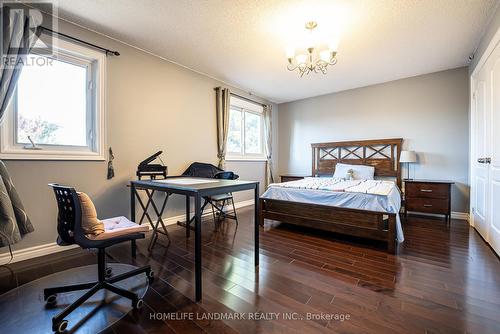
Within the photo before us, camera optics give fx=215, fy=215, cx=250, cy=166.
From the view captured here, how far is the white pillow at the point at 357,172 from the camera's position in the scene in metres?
4.25

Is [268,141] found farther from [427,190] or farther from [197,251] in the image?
[197,251]

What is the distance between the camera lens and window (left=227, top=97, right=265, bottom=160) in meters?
4.69

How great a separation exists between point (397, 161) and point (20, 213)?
17.9ft

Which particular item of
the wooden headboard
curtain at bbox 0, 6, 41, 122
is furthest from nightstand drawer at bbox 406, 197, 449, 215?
curtain at bbox 0, 6, 41, 122

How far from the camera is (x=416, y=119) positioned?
4.10 m

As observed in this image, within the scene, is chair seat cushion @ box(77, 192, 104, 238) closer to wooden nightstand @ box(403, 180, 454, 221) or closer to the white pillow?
the white pillow

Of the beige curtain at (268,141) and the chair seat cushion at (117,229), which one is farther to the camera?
the beige curtain at (268,141)

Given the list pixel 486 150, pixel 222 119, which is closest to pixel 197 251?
pixel 222 119

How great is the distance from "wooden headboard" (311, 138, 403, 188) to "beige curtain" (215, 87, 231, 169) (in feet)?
7.59

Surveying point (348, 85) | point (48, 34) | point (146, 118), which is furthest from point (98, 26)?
point (348, 85)

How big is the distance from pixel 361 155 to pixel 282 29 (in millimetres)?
3236

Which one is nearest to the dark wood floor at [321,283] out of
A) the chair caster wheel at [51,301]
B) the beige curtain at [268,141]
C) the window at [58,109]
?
the chair caster wheel at [51,301]

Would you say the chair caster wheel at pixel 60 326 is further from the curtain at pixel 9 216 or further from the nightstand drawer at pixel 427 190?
the nightstand drawer at pixel 427 190

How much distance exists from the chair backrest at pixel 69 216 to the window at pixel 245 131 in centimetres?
316
